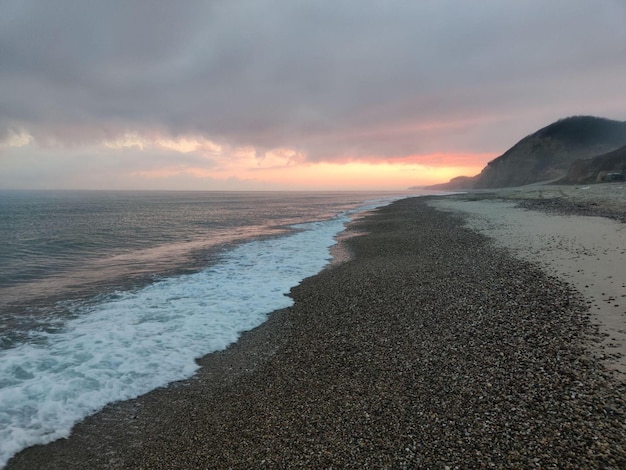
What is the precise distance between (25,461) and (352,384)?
5508mm

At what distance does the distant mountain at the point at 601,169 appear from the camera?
2645 inches

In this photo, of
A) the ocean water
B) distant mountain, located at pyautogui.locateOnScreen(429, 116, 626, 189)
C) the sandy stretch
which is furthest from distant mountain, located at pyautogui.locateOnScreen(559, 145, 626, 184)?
the ocean water

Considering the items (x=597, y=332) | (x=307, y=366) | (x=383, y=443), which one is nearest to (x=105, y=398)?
(x=307, y=366)

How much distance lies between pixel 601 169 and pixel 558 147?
190 feet

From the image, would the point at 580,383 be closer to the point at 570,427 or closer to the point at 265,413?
the point at 570,427

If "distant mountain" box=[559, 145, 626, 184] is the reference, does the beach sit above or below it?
below

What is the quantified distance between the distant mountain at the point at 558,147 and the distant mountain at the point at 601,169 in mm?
31837

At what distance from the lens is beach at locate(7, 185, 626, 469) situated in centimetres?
447

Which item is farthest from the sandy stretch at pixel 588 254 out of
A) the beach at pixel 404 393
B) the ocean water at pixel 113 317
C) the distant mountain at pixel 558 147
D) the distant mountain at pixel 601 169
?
the distant mountain at pixel 558 147

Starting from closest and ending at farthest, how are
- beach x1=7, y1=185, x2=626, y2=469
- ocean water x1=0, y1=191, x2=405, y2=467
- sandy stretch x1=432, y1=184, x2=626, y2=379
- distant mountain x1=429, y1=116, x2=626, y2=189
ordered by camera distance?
beach x1=7, y1=185, x2=626, y2=469
ocean water x1=0, y1=191, x2=405, y2=467
sandy stretch x1=432, y1=184, x2=626, y2=379
distant mountain x1=429, y1=116, x2=626, y2=189

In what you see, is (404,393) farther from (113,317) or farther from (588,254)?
(588,254)

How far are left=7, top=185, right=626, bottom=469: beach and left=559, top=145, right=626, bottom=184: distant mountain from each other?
2997 inches

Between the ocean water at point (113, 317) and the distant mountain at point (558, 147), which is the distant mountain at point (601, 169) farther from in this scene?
the ocean water at point (113, 317)

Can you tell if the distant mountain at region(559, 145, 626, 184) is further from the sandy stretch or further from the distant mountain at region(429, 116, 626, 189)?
the sandy stretch
